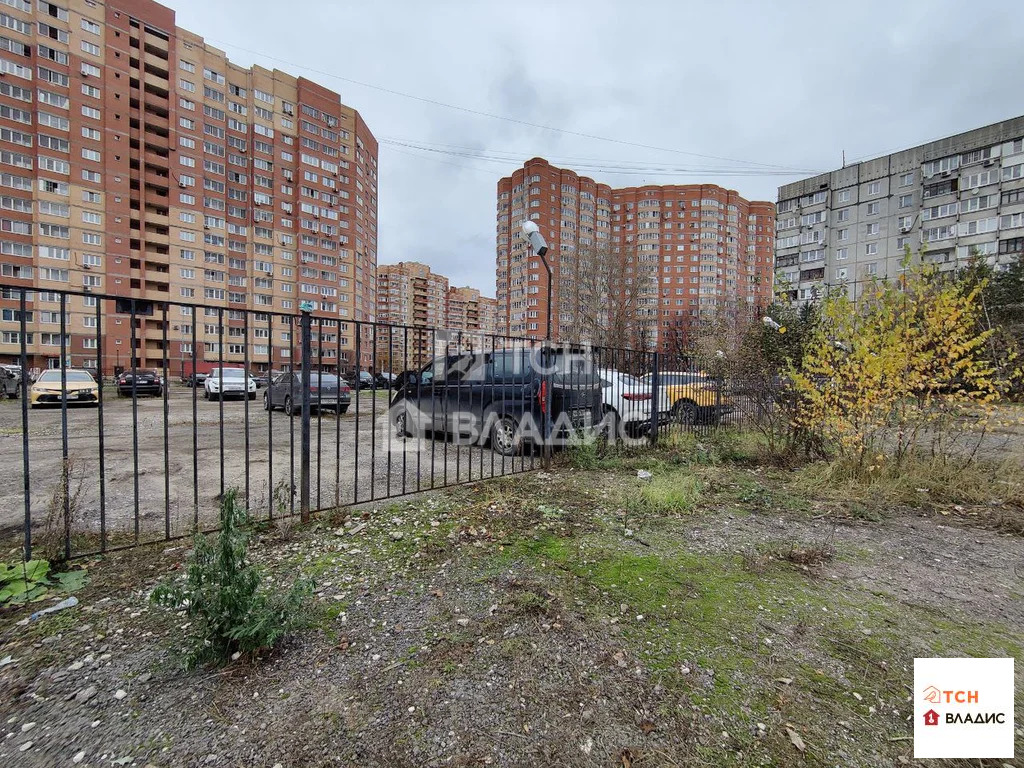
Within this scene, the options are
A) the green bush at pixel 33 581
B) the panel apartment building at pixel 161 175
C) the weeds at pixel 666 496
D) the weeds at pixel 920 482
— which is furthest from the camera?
the panel apartment building at pixel 161 175

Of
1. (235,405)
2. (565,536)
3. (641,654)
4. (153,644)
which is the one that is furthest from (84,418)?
(641,654)

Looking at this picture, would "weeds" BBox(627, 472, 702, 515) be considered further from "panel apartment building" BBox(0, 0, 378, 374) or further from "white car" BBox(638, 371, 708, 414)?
"panel apartment building" BBox(0, 0, 378, 374)

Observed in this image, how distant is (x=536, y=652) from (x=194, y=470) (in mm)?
2598

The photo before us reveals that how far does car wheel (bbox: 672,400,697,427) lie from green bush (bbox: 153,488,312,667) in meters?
6.69

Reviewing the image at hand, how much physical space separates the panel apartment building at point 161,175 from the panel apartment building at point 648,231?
2694 centimetres

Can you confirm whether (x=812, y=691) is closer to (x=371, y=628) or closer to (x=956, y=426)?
(x=371, y=628)

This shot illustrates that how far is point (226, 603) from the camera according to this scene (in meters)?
1.91

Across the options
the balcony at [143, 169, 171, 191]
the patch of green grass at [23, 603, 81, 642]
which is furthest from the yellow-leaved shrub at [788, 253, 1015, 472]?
the balcony at [143, 169, 171, 191]

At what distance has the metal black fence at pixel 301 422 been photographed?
115 inches

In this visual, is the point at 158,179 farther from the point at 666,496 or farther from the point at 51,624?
the point at 666,496

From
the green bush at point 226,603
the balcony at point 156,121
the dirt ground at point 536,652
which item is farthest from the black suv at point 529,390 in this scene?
the balcony at point 156,121

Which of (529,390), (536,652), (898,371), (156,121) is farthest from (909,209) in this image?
(156,121)

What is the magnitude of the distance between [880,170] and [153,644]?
54.4 metres

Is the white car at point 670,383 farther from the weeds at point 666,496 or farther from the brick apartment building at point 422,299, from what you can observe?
the brick apartment building at point 422,299
